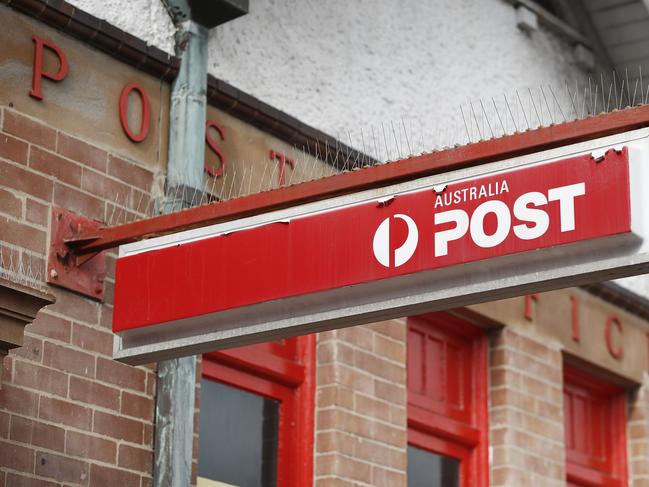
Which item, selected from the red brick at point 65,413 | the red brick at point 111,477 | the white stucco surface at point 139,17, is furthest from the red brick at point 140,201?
→ the red brick at point 111,477

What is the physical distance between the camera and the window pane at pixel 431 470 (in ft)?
36.6

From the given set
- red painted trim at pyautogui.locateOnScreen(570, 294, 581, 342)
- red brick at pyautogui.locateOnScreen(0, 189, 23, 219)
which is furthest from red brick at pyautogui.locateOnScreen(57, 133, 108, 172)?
red painted trim at pyautogui.locateOnScreen(570, 294, 581, 342)

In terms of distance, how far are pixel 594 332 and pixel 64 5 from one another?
569 centimetres

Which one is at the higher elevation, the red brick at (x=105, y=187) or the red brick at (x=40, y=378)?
the red brick at (x=105, y=187)

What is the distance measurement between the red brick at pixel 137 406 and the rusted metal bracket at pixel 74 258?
1.80ft

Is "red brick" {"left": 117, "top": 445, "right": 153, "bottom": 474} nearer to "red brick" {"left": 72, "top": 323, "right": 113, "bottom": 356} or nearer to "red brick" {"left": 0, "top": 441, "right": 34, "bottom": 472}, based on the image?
"red brick" {"left": 72, "top": 323, "right": 113, "bottom": 356}

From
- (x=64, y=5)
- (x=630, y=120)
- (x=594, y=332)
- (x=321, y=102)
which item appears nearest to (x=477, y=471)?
(x=594, y=332)

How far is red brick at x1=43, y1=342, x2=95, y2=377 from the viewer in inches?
328

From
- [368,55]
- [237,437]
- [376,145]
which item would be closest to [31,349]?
[237,437]

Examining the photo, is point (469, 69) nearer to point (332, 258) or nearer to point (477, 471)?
point (477, 471)

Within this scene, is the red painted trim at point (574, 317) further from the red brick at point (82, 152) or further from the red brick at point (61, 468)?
the red brick at point (61, 468)

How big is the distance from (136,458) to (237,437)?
1.26m

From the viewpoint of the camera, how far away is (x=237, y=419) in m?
9.88

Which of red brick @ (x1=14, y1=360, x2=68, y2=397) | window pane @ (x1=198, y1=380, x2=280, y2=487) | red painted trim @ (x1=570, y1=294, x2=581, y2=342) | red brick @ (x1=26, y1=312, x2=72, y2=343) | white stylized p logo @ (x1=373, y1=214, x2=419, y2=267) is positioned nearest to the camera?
white stylized p logo @ (x1=373, y1=214, x2=419, y2=267)
